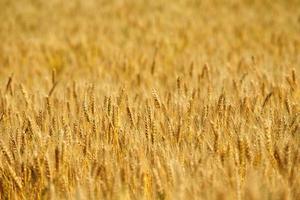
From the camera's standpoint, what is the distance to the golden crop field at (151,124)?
1467 millimetres

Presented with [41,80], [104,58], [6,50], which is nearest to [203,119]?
[41,80]

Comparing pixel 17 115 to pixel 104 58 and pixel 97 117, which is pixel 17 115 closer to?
pixel 97 117

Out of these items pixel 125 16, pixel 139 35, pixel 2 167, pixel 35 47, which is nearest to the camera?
pixel 2 167

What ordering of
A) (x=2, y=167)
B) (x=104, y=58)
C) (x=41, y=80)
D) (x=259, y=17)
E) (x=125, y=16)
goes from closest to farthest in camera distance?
(x=2, y=167)
(x=41, y=80)
(x=104, y=58)
(x=259, y=17)
(x=125, y=16)

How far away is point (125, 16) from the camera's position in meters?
6.35

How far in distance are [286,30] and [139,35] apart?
4.57 ft

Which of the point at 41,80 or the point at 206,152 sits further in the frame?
the point at 41,80

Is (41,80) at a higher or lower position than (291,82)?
lower

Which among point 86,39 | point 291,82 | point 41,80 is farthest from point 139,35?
point 291,82

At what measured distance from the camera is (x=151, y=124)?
71.8 inches

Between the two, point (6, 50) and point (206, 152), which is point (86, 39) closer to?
point (6, 50)

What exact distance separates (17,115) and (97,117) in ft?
1.16

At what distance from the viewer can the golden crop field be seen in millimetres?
1467

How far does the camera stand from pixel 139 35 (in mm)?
5145
